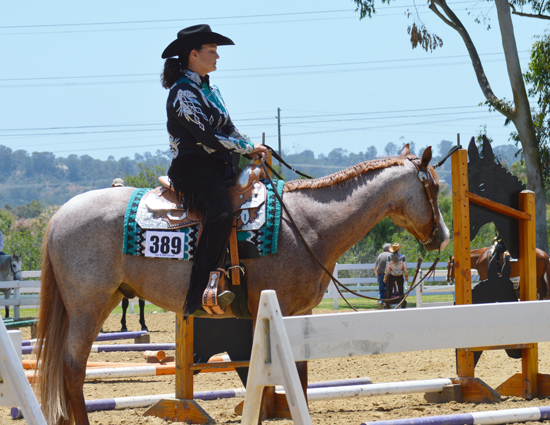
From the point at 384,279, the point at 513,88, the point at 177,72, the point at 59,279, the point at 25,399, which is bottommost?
the point at 384,279

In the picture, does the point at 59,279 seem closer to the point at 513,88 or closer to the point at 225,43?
the point at 225,43

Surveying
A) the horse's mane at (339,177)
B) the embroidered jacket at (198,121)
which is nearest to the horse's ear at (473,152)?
the horse's mane at (339,177)

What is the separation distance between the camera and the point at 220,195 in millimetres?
3826

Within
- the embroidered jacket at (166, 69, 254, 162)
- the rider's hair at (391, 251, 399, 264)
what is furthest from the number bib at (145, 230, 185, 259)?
the rider's hair at (391, 251, 399, 264)

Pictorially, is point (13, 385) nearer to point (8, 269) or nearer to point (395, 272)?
point (395, 272)

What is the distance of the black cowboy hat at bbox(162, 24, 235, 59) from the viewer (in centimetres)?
407

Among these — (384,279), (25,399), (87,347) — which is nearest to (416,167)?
(87,347)

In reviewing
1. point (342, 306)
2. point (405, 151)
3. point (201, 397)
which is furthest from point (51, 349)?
point (342, 306)

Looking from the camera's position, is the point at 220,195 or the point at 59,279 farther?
the point at 59,279

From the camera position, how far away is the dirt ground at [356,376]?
4777mm

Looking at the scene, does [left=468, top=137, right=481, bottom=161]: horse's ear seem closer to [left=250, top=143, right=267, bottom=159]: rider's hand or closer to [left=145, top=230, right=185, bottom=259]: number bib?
[left=250, top=143, right=267, bottom=159]: rider's hand

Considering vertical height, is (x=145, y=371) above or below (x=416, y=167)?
below

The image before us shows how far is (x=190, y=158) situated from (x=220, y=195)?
1.32ft

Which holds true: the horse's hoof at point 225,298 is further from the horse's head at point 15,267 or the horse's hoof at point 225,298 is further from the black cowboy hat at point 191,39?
the horse's head at point 15,267
